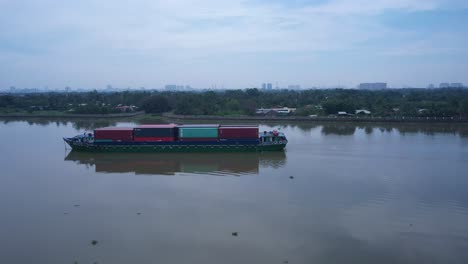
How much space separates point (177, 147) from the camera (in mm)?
17094

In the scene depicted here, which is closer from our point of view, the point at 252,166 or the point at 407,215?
the point at 407,215

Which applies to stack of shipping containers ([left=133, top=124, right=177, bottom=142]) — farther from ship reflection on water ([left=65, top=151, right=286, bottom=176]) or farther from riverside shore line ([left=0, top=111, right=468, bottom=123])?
riverside shore line ([left=0, top=111, right=468, bottom=123])

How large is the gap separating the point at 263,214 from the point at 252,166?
18.1 ft

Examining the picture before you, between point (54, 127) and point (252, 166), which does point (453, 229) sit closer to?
point (252, 166)

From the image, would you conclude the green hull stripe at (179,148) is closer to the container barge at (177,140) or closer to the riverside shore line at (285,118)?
the container barge at (177,140)

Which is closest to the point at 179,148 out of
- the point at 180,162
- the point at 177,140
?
the point at 177,140

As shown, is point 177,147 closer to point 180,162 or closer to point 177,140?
point 177,140

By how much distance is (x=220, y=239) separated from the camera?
26.2ft

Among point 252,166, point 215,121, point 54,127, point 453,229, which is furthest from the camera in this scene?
point 215,121

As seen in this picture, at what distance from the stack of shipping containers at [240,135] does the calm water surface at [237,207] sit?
733 mm

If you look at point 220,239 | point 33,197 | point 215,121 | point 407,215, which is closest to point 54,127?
point 215,121

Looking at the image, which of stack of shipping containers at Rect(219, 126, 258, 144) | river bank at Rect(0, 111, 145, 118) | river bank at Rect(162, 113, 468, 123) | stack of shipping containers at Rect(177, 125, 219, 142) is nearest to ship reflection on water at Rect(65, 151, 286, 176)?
stack of shipping containers at Rect(219, 126, 258, 144)

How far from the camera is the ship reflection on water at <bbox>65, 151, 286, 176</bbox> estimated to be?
46.2 ft

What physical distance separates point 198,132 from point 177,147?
1.16m
